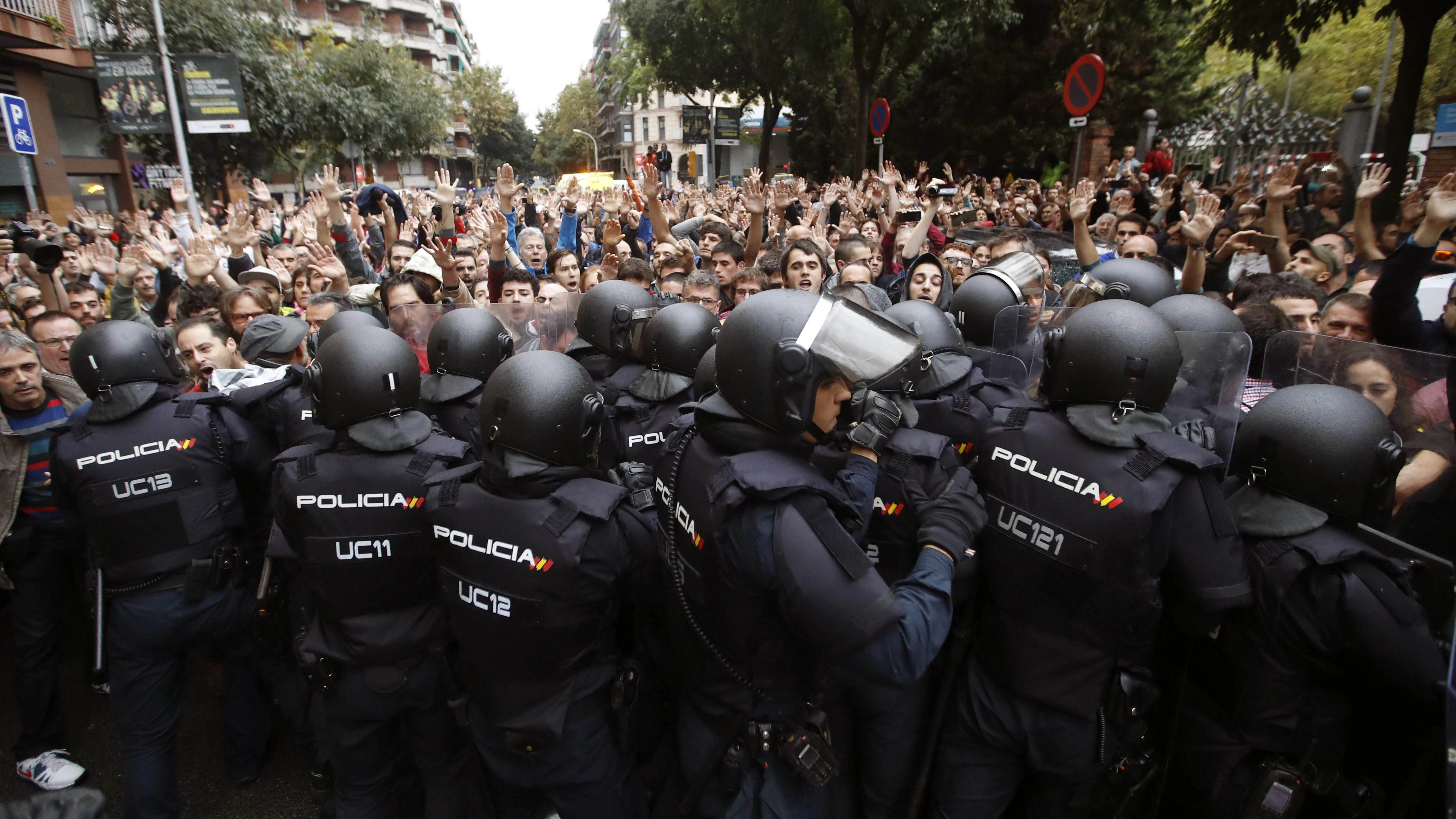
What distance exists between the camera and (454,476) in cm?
243

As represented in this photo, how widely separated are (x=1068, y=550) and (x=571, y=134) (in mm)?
92692

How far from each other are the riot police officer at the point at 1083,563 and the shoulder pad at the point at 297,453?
233 centimetres

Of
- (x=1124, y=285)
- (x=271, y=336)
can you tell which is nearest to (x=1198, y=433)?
(x=1124, y=285)

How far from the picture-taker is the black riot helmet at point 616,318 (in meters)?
3.90

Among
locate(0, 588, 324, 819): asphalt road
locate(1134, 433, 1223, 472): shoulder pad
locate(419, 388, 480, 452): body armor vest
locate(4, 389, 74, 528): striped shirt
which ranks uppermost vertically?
locate(1134, 433, 1223, 472): shoulder pad

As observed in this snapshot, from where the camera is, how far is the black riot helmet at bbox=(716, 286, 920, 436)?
73.7 inches

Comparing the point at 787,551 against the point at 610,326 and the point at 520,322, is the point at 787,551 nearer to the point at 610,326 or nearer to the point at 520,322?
the point at 610,326

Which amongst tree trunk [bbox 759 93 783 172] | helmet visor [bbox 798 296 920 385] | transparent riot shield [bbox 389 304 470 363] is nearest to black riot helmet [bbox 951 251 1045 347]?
helmet visor [bbox 798 296 920 385]

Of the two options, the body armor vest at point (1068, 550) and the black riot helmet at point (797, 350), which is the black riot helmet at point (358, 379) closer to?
the black riot helmet at point (797, 350)

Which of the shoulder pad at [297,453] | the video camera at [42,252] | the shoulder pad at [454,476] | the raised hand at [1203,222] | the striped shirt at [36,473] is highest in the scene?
the raised hand at [1203,222]

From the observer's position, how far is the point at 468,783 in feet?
9.63

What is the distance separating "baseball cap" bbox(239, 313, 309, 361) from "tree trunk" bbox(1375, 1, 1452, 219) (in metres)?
10.4

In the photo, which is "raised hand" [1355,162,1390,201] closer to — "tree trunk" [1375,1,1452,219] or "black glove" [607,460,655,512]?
"tree trunk" [1375,1,1452,219]

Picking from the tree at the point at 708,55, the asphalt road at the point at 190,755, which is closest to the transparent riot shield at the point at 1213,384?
the asphalt road at the point at 190,755
